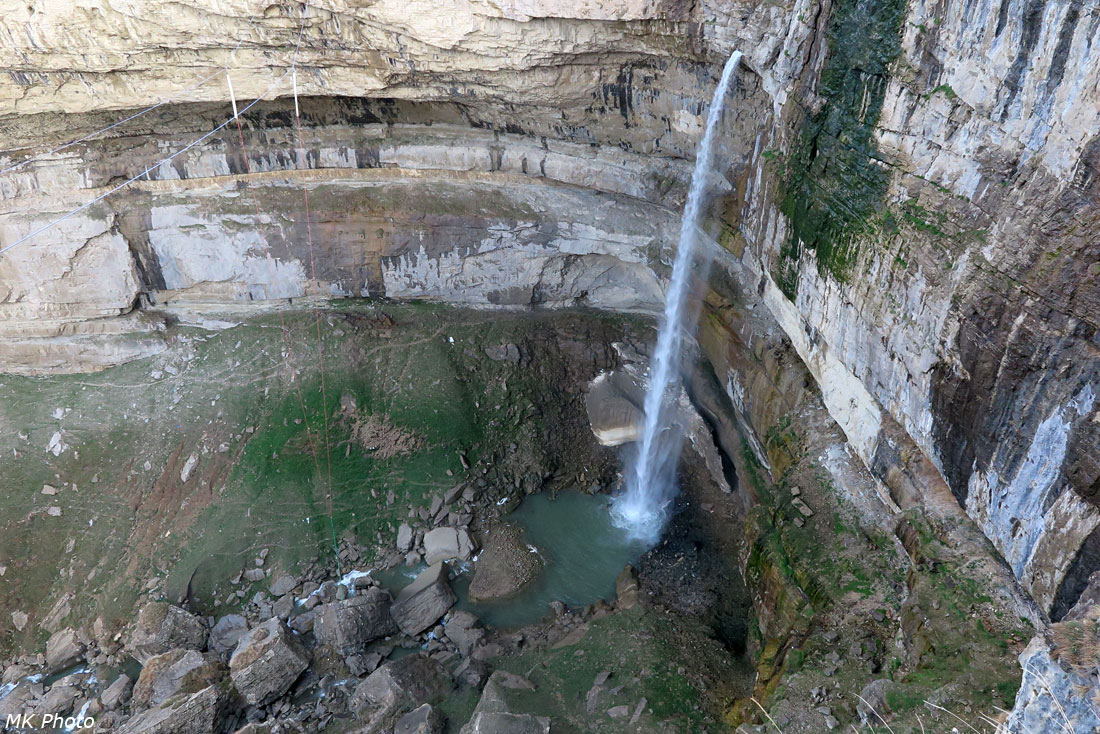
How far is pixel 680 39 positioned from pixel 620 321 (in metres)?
7.42

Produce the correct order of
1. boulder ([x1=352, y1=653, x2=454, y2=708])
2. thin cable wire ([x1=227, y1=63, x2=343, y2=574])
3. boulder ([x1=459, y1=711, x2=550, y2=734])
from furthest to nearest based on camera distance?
thin cable wire ([x1=227, y1=63, x2=343, y2=574]) < boulder ([x1=352, y1=653, x2=454, y2=708]) < boulder ([x1=459, y1=711, x2=550, y2=734])

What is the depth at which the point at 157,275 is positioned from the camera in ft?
56.5

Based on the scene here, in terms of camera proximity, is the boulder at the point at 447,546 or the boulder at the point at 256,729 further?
the boulder at the point at 447,546

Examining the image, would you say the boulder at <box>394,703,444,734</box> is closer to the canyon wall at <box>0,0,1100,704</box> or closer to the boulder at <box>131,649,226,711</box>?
the boulder at <box>131,649,226,711</box>

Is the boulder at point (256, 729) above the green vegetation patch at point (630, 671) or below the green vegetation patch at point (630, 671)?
below

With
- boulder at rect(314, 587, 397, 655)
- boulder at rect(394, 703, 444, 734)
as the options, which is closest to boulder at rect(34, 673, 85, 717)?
boulder at rect(314, 587, 397, 655)

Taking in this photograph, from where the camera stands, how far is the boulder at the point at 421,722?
34.9ft

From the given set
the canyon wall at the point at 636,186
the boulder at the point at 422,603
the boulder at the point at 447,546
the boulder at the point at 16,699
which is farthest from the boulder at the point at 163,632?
the canyon wall at the point at 636,186

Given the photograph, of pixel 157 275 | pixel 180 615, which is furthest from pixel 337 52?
pixel 180 615

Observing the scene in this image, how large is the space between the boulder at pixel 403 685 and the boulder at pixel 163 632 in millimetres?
3892

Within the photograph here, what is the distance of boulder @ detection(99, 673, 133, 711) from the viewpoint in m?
12.1

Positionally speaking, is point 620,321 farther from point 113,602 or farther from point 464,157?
point 113,602

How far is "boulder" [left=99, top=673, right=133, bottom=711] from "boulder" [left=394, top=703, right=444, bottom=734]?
17.9 feet

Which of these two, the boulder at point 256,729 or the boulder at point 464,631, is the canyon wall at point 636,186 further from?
the boulder at point 256,729
